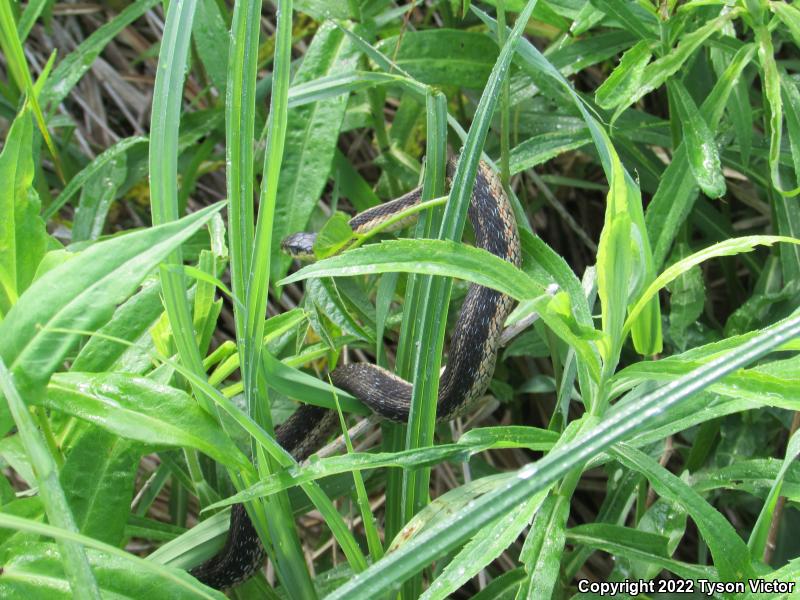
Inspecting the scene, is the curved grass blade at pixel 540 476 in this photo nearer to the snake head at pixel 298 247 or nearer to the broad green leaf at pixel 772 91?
the broad green leaf at pixel 772 91

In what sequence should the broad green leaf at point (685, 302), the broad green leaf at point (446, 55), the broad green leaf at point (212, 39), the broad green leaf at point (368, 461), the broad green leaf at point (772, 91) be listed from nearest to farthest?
the broad green leaf at point (368, 461)
the broad green leaf at point (772, 91)
the broad green leaf at point (685, 302)
the broad green leaf at point (446, 55)
the broad green leaf at point (212, 39)

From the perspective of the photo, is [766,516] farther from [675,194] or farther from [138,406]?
[138,406]

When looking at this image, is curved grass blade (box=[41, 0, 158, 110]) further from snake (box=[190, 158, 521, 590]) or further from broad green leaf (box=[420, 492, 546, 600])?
broad green leaf (box=[420, 492, 546, 600])

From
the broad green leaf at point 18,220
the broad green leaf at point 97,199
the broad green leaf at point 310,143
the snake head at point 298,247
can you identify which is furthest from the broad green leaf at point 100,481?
the broad green leaf at point 97,199

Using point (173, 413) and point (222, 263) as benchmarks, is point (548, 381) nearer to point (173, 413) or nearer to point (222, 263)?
point (222, 263)

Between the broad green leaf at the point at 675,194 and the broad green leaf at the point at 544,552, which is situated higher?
the broad green leaf at the point at 675,194

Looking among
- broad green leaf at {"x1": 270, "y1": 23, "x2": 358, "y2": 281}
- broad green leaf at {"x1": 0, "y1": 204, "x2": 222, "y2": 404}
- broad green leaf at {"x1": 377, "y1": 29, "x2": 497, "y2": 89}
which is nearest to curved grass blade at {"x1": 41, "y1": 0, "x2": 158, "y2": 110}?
broad green leaf at {"x1": 270, "y1": 23, "x2": 358, "y2": 281}

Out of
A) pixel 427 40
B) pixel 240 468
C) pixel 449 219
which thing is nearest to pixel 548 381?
pixel 427 40
